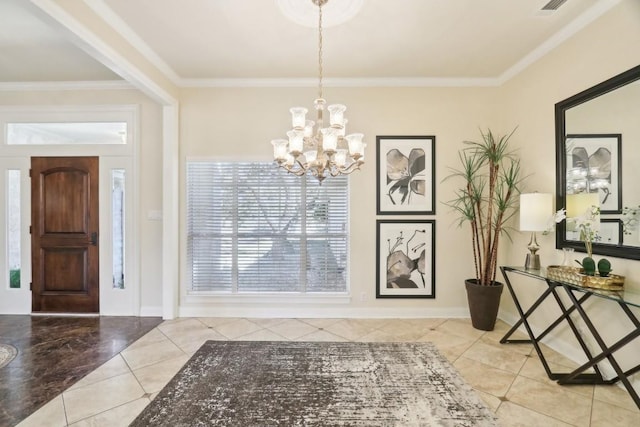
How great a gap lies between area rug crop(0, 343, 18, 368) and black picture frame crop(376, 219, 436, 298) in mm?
3844

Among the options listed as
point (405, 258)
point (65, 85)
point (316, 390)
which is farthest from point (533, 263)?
point (65, 85)

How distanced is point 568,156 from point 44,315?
642 centimetres

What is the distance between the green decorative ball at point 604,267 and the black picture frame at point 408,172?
68.3 inches

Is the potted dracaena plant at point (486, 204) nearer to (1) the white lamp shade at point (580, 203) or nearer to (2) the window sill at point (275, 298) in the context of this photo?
(1) the white lamp shade at point (580, 203)

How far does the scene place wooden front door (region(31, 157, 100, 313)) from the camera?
12.6 feet

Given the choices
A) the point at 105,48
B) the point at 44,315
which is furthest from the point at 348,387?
the point at 44,315

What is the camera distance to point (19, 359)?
2715 millimetres

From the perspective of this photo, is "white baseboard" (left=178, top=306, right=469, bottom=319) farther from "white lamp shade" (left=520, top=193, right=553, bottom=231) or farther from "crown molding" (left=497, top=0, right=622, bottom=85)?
"crown molding" (left=497, top=0, right=622, bottom=85)

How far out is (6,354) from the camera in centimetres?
280

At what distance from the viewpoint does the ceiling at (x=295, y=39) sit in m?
2.43

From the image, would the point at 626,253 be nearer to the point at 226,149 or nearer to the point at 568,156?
the point at 568,156

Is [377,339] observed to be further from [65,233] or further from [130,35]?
[65,233]

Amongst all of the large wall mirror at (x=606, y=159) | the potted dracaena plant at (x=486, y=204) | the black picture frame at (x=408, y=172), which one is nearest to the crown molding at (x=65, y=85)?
the black picture frame at (x=408, y=172)

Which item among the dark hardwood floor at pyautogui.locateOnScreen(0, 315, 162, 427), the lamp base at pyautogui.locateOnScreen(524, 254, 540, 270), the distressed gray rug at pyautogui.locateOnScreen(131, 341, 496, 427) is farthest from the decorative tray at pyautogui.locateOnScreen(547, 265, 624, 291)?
the dark hardwood floor at pyautogui.locateOnScreen(0, 315, 162, 427)
